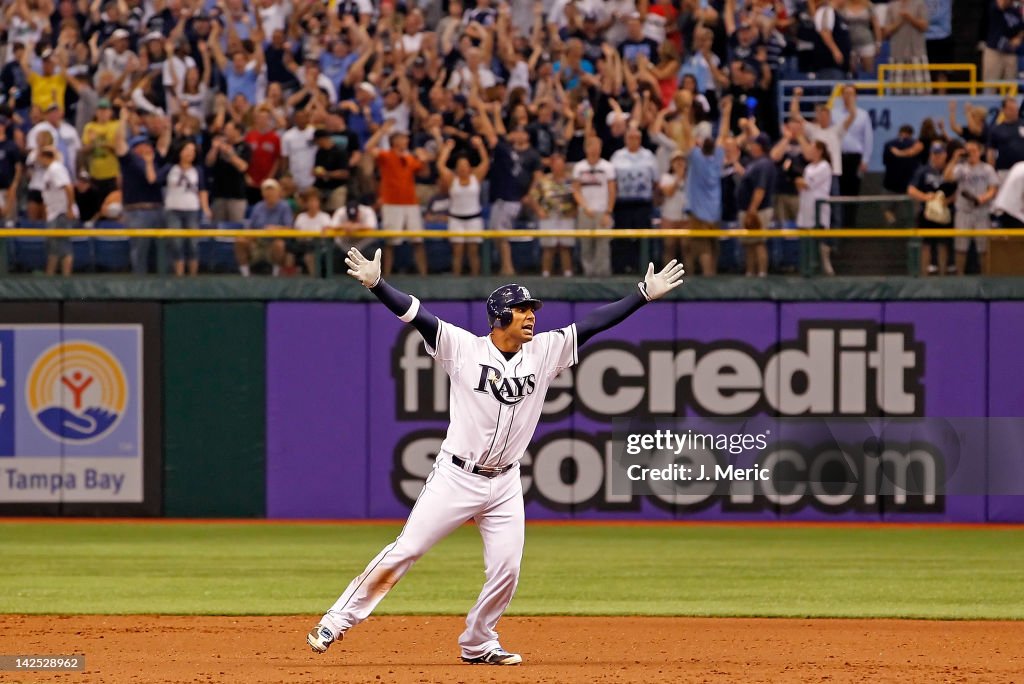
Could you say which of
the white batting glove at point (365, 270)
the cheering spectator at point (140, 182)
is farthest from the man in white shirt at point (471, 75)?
the white batting glove at point (365, 270)

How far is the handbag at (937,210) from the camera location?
1641cm

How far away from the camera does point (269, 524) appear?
1664cm

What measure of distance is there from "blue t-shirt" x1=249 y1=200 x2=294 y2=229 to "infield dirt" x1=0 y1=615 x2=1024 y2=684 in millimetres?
6737

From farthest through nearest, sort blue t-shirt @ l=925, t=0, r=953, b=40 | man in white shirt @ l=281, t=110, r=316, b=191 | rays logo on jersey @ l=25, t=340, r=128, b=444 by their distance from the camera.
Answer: blue t-shirt @ l=925, t=0, r=953, b=40 < man in white shirt @ l=281, t=110, r=316, b=191 < rays logo on jersey @ l=25, t=340, r=128, b=444

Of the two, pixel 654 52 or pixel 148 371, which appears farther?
pixel 654 52

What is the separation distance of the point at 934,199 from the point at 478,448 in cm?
960

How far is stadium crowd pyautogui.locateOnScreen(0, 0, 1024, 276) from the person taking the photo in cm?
1669

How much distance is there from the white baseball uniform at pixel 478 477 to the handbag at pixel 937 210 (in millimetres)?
9036

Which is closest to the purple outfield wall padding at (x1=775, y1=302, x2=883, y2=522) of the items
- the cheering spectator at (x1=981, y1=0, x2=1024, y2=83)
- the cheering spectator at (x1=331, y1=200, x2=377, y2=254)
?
the cheering spectator at (x1=331, y1=200, x2=377, y2=254)

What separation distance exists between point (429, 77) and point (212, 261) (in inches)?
155

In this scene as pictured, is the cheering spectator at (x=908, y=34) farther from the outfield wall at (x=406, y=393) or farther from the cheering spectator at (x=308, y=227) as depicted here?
the cheering spectator at (x=308, y=227)

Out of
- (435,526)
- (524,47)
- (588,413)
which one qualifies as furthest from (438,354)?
(524,47)

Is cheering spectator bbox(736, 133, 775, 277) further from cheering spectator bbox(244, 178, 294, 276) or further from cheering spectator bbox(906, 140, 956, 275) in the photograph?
cheering spectator bbox(244, 178, 294, 276)

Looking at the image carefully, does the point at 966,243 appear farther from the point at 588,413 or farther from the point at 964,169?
the point at 588,413
